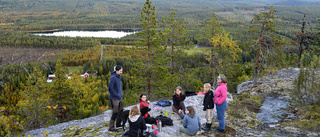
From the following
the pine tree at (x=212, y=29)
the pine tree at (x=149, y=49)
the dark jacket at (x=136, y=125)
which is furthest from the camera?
the pine tree at (x=212, y=29)

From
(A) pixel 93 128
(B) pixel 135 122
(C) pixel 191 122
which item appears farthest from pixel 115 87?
(C) pixel 191 122

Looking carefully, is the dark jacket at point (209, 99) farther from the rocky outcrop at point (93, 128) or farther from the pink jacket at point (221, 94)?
the rocky outcrop at point (93, 128)

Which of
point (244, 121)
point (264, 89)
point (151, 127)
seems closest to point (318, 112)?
point (244, 121)

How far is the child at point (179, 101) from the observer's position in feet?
35.5

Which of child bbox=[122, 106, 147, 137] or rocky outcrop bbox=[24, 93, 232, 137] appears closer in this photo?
child bbox=[122, 106, 147, 137]

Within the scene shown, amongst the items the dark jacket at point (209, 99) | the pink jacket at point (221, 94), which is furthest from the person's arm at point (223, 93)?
the dark jacket at point (209, 99)

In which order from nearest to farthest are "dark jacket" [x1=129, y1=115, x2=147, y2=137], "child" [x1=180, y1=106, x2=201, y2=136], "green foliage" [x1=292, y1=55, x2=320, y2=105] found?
"dark jacket" [x1=129, y1=115, x2=147, y2=137]
"child" [x1=180, y1=106, x2=201, y2=136]
"green foliage" [x1=292, y1=55, x2=320, y2=105]

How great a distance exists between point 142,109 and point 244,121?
5504 millimetres

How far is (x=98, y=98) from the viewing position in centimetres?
4272

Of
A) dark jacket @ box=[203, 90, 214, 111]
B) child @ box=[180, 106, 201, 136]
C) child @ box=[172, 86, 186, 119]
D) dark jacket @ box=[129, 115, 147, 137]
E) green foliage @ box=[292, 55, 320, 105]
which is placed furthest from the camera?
green foliage @ box=[292, 55, 320, 105]

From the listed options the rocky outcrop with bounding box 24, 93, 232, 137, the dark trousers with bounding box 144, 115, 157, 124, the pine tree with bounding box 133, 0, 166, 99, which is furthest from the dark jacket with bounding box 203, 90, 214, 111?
the pine tree with bounding box 133, 0, 166, 99

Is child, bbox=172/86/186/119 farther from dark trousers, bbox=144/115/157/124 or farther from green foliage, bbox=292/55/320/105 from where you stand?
green foliage, bbox=292/55/320/105

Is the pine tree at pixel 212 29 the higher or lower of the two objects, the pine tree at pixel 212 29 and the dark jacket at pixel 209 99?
the higher

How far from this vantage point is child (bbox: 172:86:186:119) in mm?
10812
